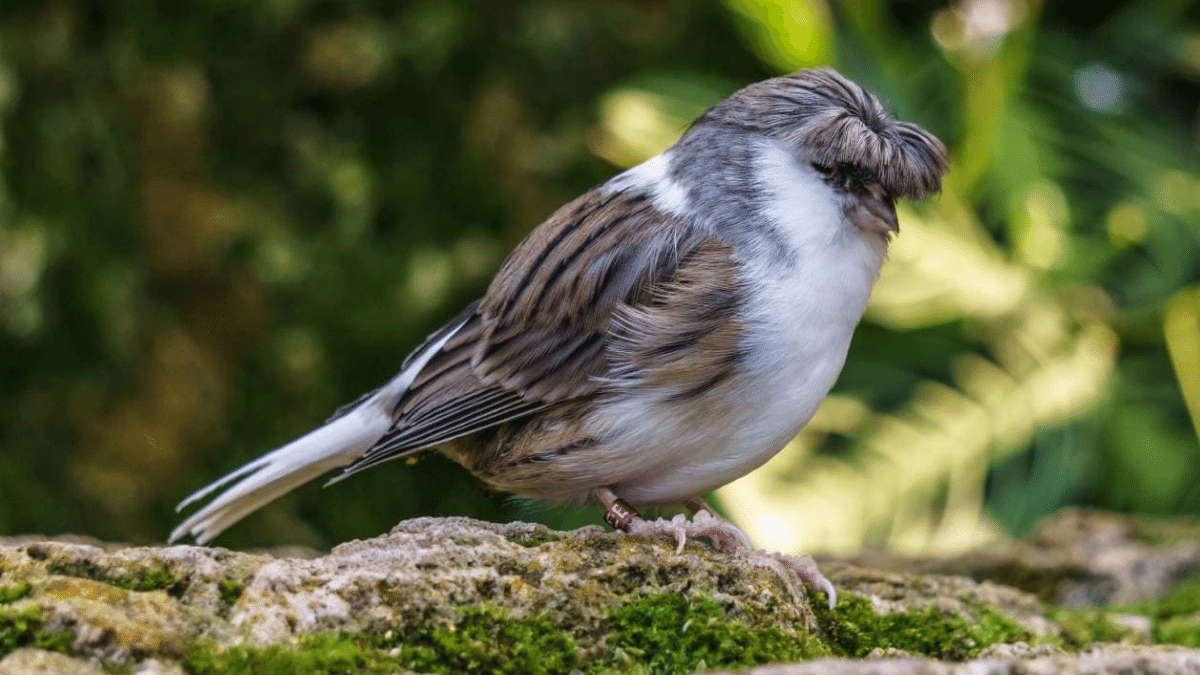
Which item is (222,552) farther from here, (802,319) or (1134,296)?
(1134,296)

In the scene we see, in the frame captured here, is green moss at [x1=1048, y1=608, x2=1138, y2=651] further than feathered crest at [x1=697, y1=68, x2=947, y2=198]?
Yes

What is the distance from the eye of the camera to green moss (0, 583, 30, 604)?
219cm

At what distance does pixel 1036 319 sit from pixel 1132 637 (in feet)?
7.92

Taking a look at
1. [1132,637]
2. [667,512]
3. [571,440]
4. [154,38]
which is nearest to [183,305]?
[154,38]

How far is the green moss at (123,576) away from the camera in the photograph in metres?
2.34

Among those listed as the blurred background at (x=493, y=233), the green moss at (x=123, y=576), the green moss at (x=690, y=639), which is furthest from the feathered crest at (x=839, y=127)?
the blurred background at (x=493, y=233)

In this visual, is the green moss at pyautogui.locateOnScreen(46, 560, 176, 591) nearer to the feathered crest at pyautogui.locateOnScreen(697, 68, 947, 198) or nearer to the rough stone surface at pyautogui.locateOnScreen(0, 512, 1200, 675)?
the rough stone surface at pyautogui.locateOnScreen(0, 512, 1200, 675)

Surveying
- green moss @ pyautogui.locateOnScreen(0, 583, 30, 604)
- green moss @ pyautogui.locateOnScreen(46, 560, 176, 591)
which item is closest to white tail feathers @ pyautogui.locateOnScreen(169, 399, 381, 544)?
green moss @ pyautogui.locateOnScreen(46, 560, 176, 591)

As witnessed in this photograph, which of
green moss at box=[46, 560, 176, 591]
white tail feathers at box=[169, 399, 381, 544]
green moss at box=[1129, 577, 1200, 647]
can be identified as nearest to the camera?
green moss at box=[46, 560, 176, 591]

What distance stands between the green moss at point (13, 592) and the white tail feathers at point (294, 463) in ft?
3.83

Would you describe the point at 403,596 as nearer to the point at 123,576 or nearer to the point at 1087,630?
the point at 123,576

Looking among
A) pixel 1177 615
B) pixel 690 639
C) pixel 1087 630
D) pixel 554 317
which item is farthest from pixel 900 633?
pixel 1177 615

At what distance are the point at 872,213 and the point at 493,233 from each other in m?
3.44

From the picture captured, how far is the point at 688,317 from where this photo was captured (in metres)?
3.05
